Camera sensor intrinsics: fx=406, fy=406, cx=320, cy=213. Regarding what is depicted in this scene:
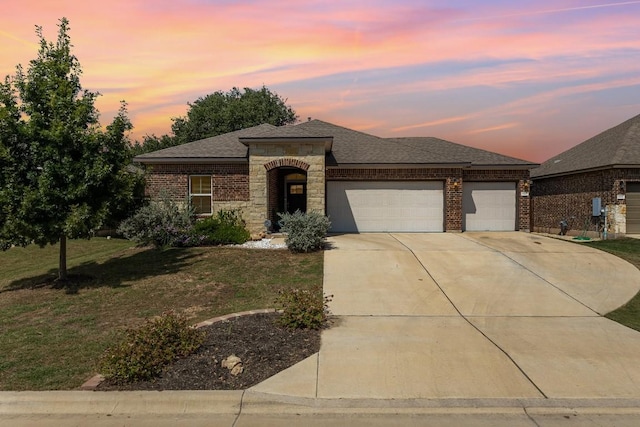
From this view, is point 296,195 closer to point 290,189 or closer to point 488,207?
point 290,189

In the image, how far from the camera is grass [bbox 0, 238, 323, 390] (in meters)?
5.91

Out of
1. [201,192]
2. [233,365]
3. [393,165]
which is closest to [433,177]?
[393,165]

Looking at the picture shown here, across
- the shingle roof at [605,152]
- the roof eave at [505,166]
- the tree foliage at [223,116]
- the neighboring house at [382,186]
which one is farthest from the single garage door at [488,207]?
the tree foliage at [223,116]

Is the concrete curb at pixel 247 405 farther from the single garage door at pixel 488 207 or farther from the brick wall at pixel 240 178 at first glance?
the single garage door at pixel 488 207

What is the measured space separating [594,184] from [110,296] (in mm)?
20988

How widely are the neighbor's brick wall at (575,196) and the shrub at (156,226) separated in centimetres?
1834

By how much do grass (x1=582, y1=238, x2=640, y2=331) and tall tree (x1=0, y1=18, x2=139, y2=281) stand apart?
11632 millimetres

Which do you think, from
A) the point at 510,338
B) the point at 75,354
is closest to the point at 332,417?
the point at 510,338

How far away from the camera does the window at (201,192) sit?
60.6 feet

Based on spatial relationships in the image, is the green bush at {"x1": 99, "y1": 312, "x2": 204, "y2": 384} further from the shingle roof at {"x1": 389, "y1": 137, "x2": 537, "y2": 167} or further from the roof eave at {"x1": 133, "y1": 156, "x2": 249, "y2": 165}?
the shingle roof at {"x1": 389, "y1": 137, "x2": 537, "y2": 167}

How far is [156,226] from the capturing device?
14578 millimetres

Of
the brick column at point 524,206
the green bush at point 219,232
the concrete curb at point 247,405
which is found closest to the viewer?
Result: the concrete curb at point 247,405

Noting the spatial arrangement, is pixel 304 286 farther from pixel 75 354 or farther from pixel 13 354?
pixel 13 354

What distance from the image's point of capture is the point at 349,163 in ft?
59.4
